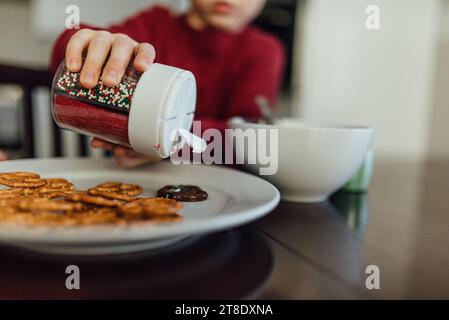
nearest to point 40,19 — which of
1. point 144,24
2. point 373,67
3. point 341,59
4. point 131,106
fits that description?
point 144,24

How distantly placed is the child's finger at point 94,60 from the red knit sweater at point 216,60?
0.67 meters

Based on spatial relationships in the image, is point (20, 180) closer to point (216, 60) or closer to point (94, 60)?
point (94, 60)

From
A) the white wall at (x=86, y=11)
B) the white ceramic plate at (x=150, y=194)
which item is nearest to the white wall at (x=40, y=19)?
the white wall at (x=86, y=11)

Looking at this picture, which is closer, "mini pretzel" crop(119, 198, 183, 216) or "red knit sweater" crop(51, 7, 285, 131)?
"mini pretzel" crop(119, 198, 183, 216)

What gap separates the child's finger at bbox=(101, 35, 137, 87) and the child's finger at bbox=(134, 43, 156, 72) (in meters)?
0.01

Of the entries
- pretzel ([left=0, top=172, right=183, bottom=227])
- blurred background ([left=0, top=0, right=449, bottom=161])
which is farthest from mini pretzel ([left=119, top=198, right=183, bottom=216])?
blurred background ([left=0, top=0, right=449, bottom=161])

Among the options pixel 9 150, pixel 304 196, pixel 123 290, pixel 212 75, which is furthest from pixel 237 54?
pixel 9 150

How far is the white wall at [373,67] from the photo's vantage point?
A: 2502mm

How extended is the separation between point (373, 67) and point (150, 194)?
7.86 ft

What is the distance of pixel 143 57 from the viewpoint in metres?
0.48

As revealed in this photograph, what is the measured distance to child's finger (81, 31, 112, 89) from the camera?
47cm

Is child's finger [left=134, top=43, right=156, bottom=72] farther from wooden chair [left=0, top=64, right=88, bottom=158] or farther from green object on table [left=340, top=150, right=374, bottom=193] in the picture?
wooden chair [left=0, top=64, right=88, bottom=158]

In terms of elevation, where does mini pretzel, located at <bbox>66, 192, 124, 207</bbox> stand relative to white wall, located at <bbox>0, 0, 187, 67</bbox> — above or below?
below

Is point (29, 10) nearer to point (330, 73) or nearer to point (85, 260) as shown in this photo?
point (330, 73)
